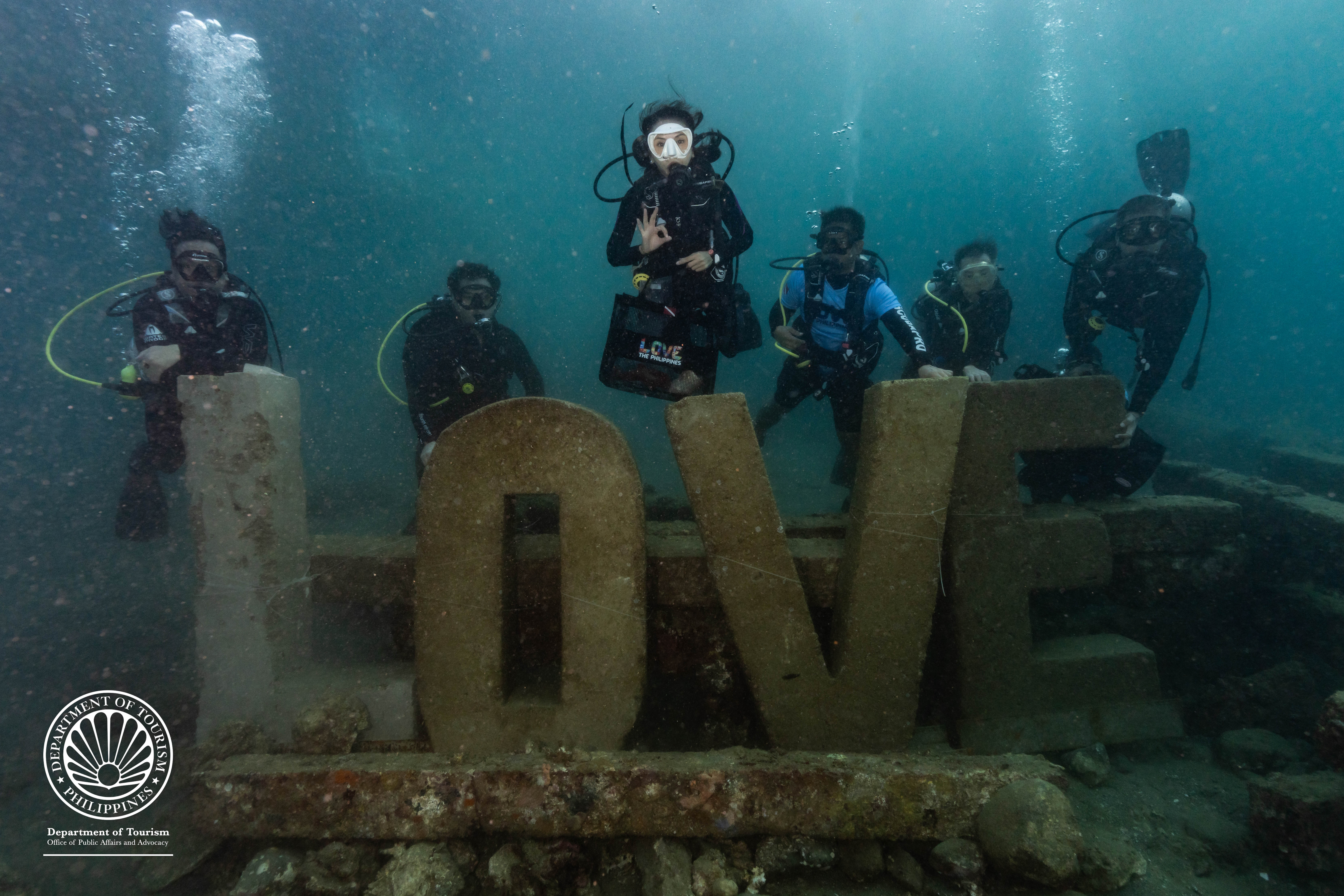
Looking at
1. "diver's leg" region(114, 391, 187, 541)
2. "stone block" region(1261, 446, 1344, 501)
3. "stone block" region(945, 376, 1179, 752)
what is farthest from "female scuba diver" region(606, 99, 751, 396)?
"stone block" region(1261, 446, 1344, 501)

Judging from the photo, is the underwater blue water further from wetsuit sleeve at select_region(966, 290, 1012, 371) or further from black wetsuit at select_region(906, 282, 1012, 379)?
wetsuit sleeve at select_region(966, 290, 1012, 371)

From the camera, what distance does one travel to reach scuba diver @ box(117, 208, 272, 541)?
4457mm

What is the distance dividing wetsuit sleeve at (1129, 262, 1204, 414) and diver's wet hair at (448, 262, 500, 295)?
6.49 metres

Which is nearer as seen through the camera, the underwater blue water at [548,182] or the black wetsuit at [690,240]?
the black wetsuit at [690,240]

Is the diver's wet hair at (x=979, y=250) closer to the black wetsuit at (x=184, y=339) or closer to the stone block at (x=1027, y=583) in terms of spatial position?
the stone block at (x=1027, y=583)

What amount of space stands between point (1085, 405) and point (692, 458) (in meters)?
2.63

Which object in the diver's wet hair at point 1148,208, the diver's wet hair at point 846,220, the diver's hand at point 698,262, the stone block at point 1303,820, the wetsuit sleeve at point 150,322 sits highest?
the diver's wet hair at point 1148,208

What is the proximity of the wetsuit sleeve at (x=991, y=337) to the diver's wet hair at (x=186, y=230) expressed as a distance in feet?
25.2

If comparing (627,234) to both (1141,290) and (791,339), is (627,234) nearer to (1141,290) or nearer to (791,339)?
(791,339)

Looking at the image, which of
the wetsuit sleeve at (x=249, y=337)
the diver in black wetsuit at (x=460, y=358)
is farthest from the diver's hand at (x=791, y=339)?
the wetsuit sleeve at (x=249, y=337)

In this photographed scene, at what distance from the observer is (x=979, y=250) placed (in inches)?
241

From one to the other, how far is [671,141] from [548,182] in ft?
238

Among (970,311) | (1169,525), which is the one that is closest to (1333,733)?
(1169,525)

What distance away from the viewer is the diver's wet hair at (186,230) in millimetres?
4809
